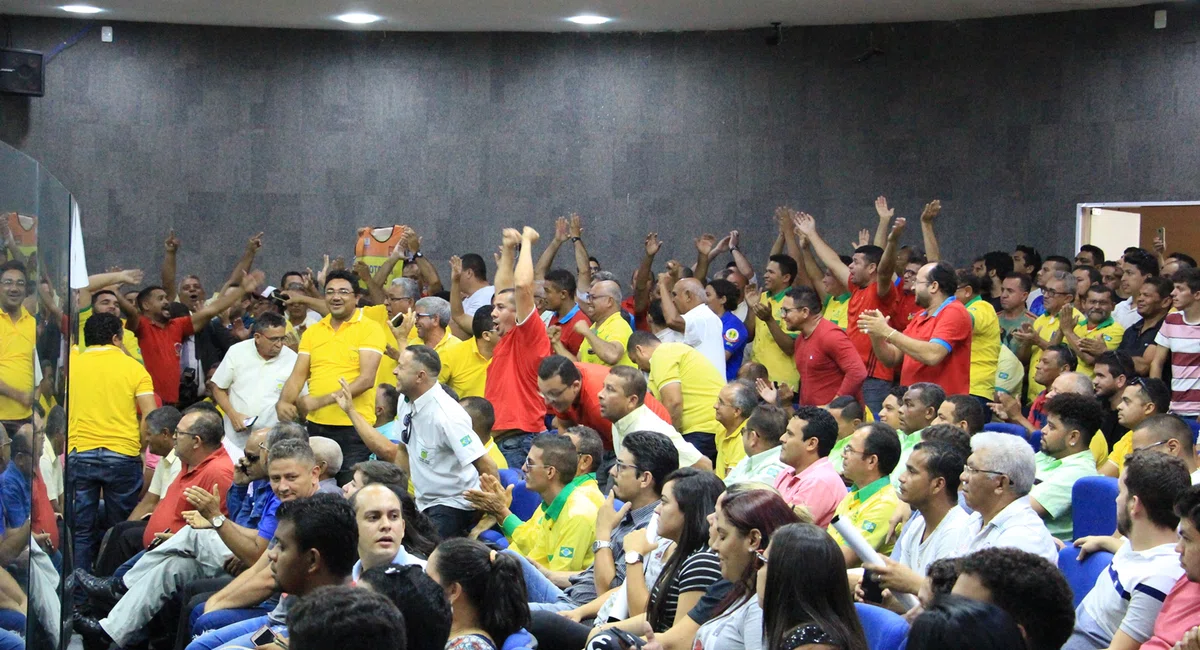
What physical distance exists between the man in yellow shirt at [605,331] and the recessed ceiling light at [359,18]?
4362 millimetres

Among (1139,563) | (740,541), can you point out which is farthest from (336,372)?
(1139,563)

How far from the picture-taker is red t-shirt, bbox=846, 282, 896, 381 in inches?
292

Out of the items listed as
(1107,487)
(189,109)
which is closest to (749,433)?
(1107,487)

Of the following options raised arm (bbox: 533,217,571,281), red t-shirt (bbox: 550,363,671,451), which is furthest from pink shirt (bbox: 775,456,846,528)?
raised arm (bbox: 533,217,571,281)

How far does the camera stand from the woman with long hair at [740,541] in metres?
3.45

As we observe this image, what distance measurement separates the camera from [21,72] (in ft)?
35.9

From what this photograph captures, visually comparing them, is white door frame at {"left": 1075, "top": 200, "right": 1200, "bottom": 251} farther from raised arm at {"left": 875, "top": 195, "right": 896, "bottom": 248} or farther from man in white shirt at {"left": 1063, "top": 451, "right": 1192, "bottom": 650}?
man in white shirt at {"left": 1063, "top": 451, "right": 1192, "bottom": 650}

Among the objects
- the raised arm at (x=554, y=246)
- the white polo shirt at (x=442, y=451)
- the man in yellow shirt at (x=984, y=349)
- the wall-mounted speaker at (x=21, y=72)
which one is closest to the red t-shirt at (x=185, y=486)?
the white polo shirt at (x=442, y=451)

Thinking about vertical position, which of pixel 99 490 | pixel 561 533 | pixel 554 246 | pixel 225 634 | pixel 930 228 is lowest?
pixel 99 490

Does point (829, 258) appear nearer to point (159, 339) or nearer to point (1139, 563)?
point (159, 339)

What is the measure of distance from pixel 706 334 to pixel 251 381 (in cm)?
254

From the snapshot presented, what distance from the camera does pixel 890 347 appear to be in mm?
7023

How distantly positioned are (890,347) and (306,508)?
4.28 metres

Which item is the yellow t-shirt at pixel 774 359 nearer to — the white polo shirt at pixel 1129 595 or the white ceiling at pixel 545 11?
the white ceiling at pixel 545 11
